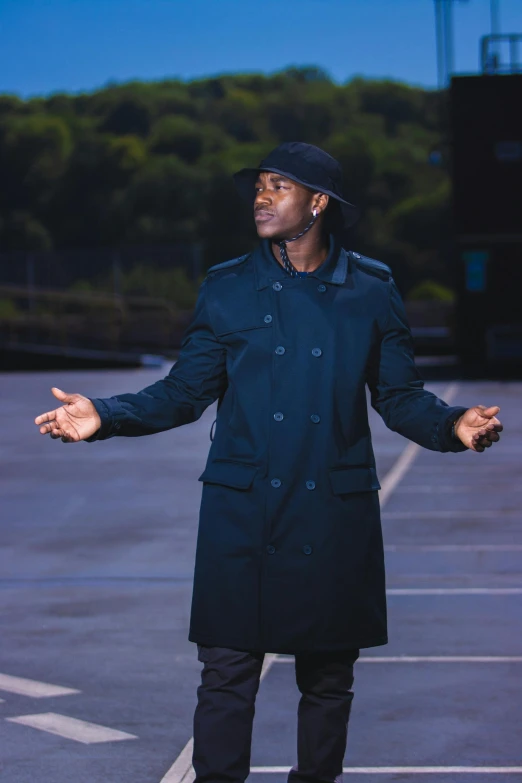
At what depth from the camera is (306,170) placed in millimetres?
4895

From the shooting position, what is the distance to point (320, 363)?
15.7ft

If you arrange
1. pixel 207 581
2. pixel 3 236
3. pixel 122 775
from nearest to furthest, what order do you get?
pixel 207 581, pixel 122 775, pixel 3 236

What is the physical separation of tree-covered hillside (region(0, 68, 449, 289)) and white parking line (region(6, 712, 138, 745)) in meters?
95.7

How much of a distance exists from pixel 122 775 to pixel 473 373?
33979mm

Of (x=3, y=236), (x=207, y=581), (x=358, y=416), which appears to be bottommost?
(x=3, y=236)

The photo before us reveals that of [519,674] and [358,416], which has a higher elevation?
[358,416]

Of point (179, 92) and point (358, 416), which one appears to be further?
point (179, 92)

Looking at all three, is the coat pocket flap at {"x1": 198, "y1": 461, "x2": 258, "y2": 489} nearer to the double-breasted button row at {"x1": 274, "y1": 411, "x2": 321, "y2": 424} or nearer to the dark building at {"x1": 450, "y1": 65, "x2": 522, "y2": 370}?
the double-breasted button row at {"x1": 274, "y1": 411, "x2": 321, "y2": 424}

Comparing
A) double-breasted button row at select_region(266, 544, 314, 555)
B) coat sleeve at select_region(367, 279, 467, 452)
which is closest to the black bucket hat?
coat sleeve at select_region(367, 279, 467, 452)

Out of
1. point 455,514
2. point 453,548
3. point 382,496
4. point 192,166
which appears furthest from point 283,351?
point 192,166

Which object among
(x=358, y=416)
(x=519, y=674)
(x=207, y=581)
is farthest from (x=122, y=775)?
(x=519, y=674)

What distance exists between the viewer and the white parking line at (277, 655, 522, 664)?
756 cm

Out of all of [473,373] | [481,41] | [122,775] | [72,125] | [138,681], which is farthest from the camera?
[72,125]

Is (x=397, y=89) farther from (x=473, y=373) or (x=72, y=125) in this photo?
(x=473, y=373)
